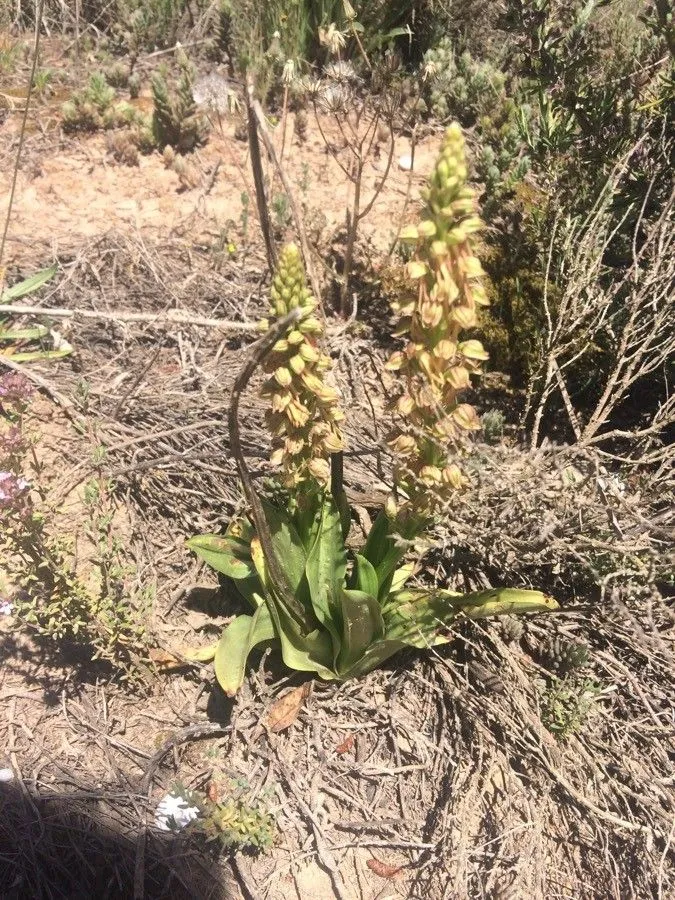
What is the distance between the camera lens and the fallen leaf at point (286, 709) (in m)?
2.61

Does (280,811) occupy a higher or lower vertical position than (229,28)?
lower

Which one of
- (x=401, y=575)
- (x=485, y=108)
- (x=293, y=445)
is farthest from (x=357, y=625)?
(x=485, y=108)

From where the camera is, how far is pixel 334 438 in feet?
6.64

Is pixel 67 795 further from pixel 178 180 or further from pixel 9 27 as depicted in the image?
pixel 9 27

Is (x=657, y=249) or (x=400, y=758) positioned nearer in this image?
(x=400, y=758)

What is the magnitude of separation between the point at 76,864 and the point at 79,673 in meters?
0.70

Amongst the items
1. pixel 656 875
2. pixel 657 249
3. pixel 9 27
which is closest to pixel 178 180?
pixel 9 27

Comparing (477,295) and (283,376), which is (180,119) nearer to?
(283,376)

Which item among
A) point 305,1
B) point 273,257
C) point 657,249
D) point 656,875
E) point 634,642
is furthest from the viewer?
point 305,1

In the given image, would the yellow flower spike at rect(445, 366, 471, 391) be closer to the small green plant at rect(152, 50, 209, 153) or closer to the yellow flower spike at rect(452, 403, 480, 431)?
the yellow flower spike at rect(452, 403, 480, 431)

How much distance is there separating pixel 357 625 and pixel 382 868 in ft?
3.25

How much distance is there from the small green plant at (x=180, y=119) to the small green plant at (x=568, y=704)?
435 cm

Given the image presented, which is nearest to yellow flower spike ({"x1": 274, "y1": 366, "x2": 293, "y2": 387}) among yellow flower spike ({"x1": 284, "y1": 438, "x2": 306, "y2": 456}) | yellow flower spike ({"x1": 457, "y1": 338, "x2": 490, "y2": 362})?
yellow flower spike ({"x1": 284, "y1": 438, "x2": 306, "y2": 456})

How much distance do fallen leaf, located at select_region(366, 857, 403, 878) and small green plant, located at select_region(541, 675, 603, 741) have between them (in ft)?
2.59
